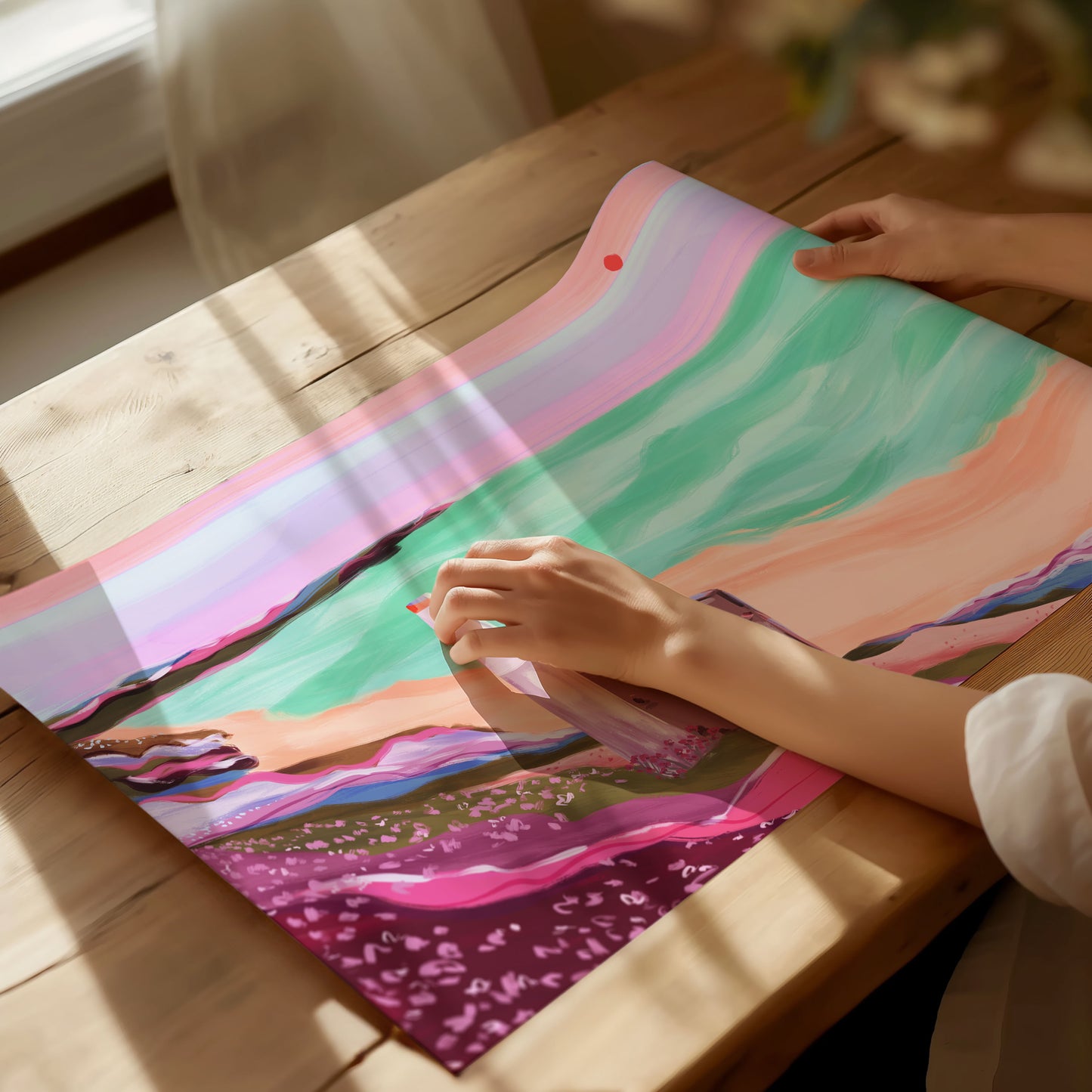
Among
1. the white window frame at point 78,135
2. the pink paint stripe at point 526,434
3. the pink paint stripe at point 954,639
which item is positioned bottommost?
the pink paint stripe at point 954,639

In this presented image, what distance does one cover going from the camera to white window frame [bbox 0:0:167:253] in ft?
4.91

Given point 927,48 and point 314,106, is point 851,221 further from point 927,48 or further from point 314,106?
point 314,106

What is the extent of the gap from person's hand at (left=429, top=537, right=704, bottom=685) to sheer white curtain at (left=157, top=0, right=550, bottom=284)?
105 cm

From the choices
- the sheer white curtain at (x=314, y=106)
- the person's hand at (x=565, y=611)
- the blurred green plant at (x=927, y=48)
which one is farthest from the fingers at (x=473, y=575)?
the sheer white curtain at (x=314, y=106)

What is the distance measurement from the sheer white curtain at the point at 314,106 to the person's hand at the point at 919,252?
88 cm

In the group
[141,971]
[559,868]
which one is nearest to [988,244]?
[559,868]

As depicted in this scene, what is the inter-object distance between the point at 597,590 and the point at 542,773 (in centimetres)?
10

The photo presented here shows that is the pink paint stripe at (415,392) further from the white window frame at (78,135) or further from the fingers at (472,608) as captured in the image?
the white window frame at (78,135)

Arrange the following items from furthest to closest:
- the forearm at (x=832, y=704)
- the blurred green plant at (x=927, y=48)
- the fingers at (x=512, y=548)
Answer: the fingers at (x=512, y=548)
the forearm at (x=832, y=704)
the blurred green plant at (x=927, y=48)

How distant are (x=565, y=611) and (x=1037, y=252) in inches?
18.0

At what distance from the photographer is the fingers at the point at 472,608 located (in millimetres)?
585

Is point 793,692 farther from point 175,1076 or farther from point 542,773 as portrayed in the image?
point 175,1076

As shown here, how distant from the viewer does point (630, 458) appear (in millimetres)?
716

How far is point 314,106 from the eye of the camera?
1.47m
